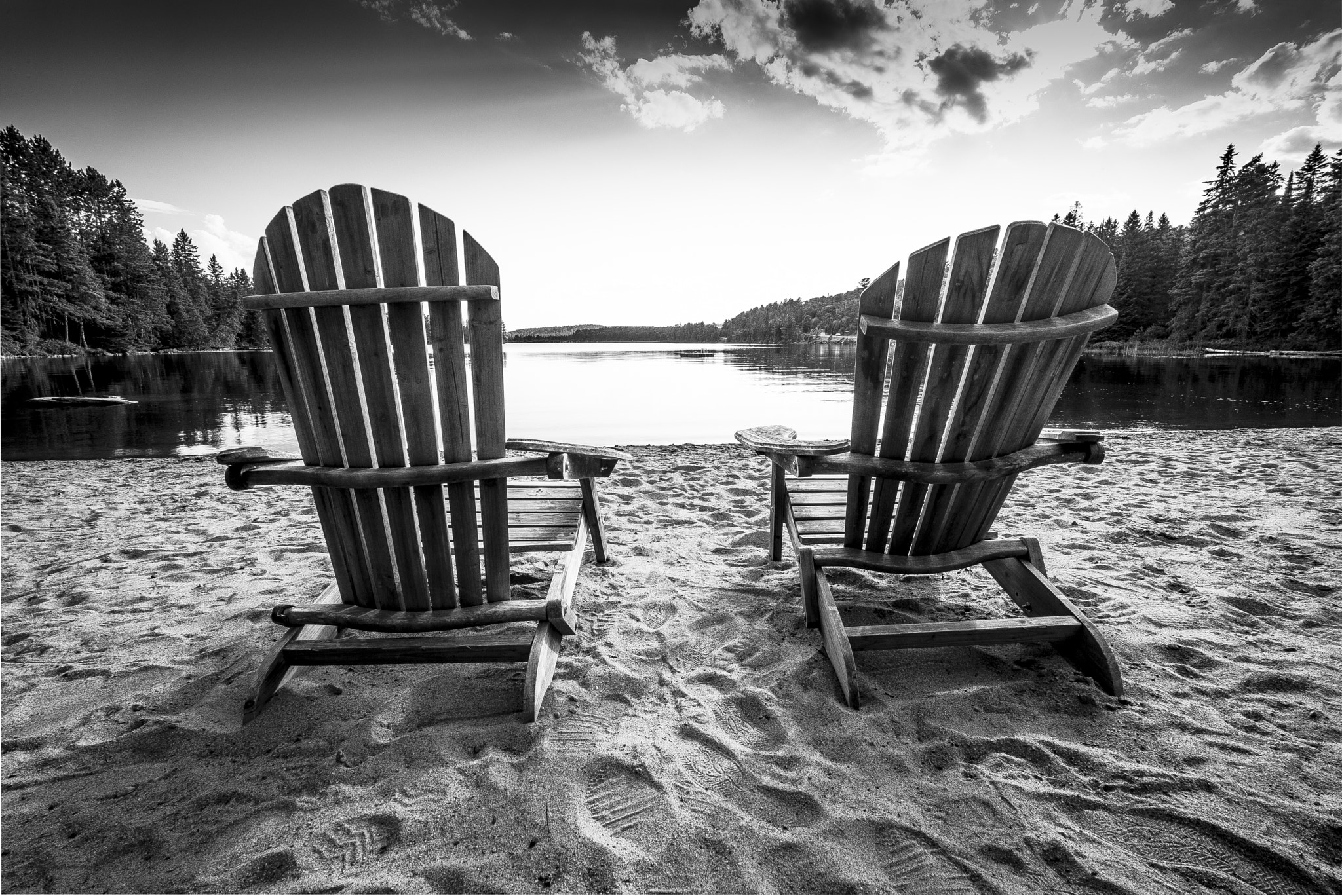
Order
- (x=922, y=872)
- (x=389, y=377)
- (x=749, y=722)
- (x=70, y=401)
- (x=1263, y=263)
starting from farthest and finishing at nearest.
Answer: (x=1263, y=263), (x=70, y=401), (x=749, y=722), (x=389, y=377), (x=922, y=872)

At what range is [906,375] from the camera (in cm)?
199

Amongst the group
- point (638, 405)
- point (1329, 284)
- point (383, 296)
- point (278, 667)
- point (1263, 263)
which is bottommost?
point (638, 405)

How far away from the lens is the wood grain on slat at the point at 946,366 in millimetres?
1802

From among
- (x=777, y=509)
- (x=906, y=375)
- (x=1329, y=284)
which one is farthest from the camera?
(x=1329, y=284)

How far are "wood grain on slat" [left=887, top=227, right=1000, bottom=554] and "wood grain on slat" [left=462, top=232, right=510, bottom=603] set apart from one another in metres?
1.55

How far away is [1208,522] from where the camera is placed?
12.2ft

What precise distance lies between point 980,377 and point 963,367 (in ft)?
0.24

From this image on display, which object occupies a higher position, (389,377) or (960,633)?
(389,377)

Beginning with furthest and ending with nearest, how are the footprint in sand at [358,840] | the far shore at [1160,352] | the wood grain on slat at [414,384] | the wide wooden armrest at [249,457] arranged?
1. the far shore at [1160,352]
2. the wide wooden armrest at [249,457]
3. the wood grain on slat at [414,384]
4. the footprint in sand at [358,840]

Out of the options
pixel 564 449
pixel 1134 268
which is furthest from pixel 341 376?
pixel 1134 268

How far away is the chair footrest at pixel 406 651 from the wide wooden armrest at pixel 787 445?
1277mm

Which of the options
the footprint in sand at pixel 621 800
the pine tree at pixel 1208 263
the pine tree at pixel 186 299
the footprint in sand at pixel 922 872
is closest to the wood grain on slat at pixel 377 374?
the footprint in sand at pixel 621 800

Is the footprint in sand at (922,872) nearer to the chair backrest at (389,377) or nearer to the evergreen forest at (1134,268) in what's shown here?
the chair backrest at (389,377)

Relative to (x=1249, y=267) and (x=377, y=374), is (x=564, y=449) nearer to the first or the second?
(x=377, y=374)
